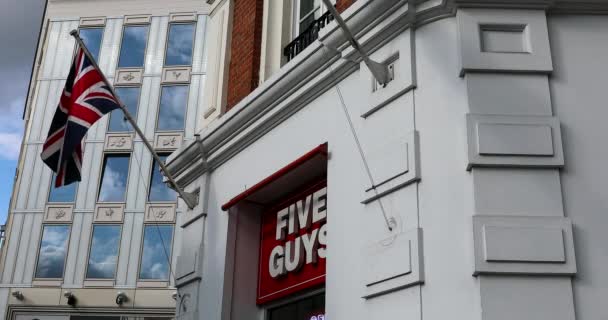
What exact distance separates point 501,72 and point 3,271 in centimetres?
2615

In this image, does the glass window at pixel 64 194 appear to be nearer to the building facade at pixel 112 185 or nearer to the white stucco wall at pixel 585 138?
the building facade at pixel 112 185

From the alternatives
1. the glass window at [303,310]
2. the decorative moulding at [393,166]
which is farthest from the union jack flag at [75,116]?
the decorative moulding at [393,166]

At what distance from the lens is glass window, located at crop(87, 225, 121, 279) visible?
28078mm

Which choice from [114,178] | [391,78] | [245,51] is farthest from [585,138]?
[114,178]

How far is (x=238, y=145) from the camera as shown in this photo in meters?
9.95

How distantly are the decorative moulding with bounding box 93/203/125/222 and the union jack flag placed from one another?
19.7 m

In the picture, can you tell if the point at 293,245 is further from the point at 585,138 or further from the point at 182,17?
the point at 182,17

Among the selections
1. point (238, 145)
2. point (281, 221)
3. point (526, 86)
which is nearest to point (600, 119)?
point (526, 86)

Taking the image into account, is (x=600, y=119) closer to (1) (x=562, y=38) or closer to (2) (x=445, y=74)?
(1) (x=562, y=38)

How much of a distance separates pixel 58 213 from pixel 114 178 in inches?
100.0

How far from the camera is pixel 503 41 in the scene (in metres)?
6.92

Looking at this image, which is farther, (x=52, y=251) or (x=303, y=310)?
(x=52, y=251)

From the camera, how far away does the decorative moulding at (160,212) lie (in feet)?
93.7

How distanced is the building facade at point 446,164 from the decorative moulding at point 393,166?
15 mm
